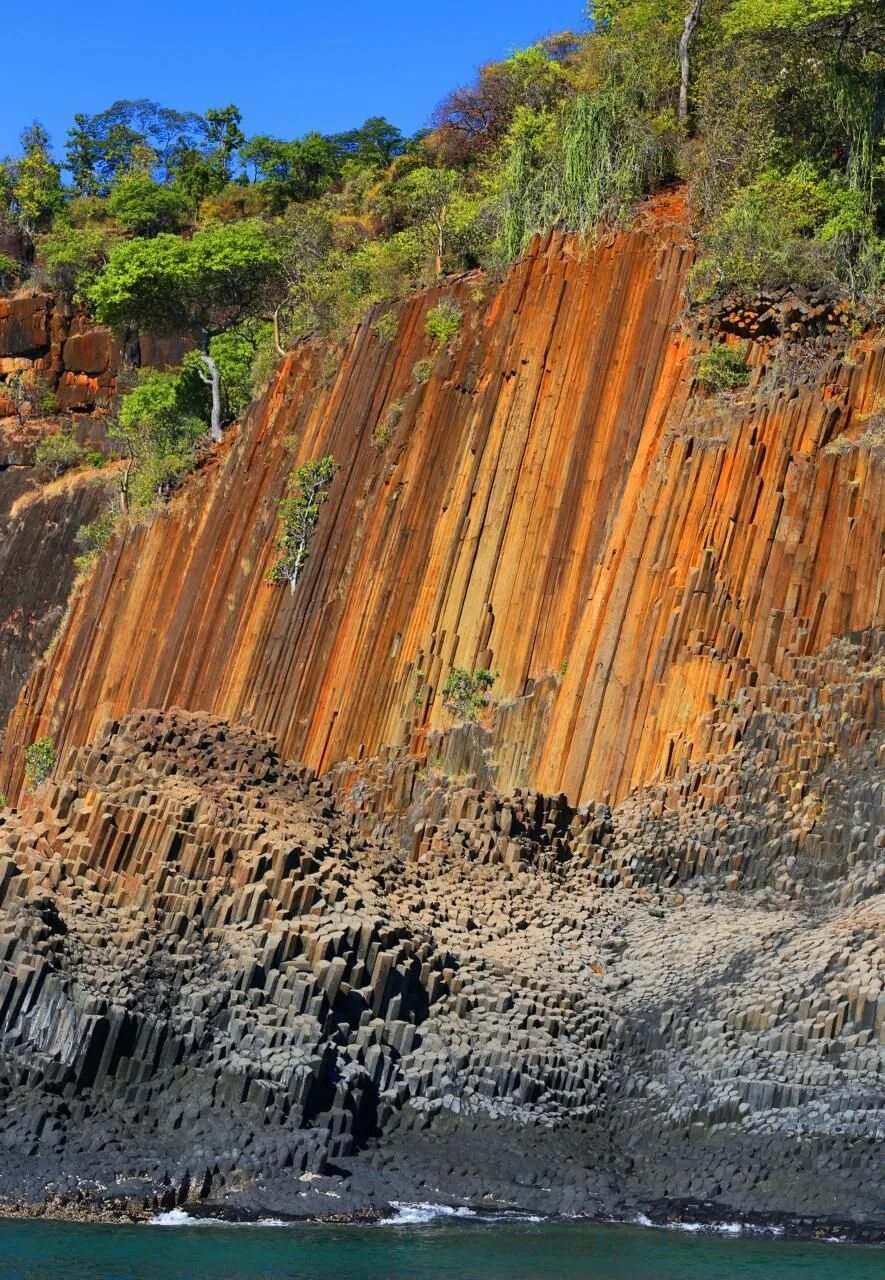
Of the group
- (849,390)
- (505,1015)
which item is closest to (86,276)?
(849,390)

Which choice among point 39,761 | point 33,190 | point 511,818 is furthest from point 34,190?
point 511,818

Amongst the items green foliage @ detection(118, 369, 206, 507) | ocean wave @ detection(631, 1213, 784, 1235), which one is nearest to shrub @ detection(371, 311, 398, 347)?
green foliage @ detection(118, 369, 206, 507)

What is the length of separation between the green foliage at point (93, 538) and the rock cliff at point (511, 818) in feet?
24.9

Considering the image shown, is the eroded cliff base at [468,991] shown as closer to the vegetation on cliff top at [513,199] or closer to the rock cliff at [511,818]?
the rock cliff at [511,818]

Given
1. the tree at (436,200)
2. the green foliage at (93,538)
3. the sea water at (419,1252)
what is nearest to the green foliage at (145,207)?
the tree at (436,200)

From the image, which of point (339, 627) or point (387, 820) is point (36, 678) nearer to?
point (339, 627)

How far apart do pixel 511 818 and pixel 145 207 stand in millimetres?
37926

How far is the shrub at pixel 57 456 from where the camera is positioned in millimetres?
54094

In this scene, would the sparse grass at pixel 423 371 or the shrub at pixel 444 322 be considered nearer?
the sparse grass at pixel 423 371

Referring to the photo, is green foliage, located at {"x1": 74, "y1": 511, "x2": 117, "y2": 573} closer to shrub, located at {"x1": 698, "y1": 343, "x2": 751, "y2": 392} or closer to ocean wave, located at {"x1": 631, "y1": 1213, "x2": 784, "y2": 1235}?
shrub, located at {"x1": 698, "y1": 343, "x2": 751, "y2": 392}

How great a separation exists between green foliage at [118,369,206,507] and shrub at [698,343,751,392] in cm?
1582

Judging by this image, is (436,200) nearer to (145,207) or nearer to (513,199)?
(513,199)

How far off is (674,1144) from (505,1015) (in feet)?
9.49

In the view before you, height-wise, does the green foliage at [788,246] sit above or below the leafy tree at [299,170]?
below
